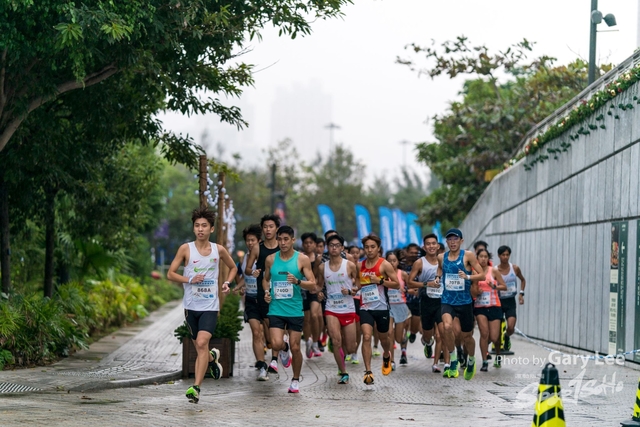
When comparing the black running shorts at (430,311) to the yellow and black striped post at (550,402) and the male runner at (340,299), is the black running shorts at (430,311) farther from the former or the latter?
the yellow and black striped post at (550,402)

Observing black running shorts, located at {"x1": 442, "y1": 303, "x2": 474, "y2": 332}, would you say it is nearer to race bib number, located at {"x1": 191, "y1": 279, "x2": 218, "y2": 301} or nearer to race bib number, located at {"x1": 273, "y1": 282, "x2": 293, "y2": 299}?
race bib number, located at {"x1": 273, "y1": 282, "x2": 293, "y2": 299}

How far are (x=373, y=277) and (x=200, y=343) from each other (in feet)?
10.5

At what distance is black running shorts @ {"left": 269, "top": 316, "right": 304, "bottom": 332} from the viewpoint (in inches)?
496

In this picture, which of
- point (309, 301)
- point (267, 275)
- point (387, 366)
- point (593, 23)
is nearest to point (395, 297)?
point (309, 301)

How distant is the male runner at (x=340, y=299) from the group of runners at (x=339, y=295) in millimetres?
13

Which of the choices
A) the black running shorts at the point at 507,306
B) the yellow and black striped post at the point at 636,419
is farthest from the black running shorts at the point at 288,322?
the black running shorts at the point at 507,306

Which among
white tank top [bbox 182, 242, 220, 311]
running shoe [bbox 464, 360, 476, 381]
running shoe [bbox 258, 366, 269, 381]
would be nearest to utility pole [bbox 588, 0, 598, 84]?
running shoe [bbox 464, 360, 476, 381]

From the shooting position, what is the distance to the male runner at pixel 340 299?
13.4m

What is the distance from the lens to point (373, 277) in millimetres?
13648

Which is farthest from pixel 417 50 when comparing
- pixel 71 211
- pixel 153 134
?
pixel 153 134

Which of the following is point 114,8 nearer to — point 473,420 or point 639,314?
point 473,420

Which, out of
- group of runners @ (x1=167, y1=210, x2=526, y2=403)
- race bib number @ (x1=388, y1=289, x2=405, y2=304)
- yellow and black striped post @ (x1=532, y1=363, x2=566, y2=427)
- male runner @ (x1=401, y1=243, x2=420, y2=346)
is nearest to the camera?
yellow and black striped post @ (x1=532, y1=363, x2=566, y2=427)

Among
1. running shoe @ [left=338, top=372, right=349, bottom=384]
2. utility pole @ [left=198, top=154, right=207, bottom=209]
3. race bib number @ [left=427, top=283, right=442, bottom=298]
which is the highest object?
utility pole @ [left=198, top=154, right=207, bottom=209]

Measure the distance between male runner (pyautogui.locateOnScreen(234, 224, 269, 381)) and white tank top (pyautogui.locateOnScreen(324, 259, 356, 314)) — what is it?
3.57ft
